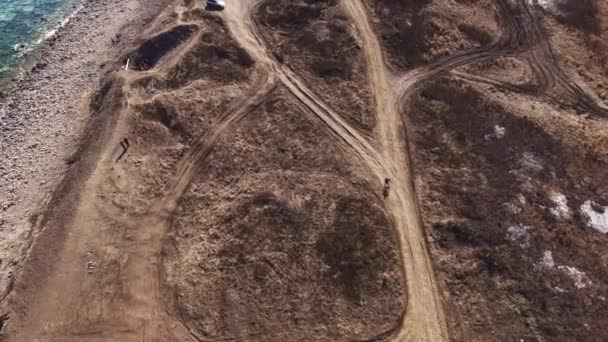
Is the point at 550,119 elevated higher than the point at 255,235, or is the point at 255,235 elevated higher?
the point at 550,119

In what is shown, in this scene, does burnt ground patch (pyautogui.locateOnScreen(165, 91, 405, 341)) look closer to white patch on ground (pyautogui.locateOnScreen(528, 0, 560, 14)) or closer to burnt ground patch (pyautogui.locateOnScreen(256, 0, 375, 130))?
burnt ground patch (pyautogui.locateOnScreen(256, 0, 375, 130))

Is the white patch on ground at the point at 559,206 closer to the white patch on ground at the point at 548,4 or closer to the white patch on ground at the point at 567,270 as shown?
the white patch on ground at the point at 567,270

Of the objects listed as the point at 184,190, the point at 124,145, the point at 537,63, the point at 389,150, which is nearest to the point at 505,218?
the point at 389,150

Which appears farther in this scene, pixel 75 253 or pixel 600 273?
pixel 75 253

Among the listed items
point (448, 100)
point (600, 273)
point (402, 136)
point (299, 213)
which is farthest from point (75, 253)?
point (600, 273)

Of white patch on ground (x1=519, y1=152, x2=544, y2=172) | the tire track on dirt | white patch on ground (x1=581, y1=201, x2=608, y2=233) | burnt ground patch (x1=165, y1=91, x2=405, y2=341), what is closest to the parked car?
burnt ground patch (x1=165, y1=91, x2=405, y2=341)

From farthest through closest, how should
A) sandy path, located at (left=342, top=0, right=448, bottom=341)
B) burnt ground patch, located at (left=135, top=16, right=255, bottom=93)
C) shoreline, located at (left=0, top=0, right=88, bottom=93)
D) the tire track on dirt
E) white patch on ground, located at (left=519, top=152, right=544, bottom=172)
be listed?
1. shoreline, located at (left=0, top=0, right=88, bottom=93)
2. burnt ground patch, located at (left=135, top=16, right=255, bottom=93)
3. the tire track on dirt
4. white patch on ground, located at (left=519, top=152, right=544, bottom=172)
5. sandy path, located at (left=342, top=0, right=448, bottom=341)

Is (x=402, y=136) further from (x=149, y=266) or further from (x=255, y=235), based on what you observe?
(x=149, y=266)
